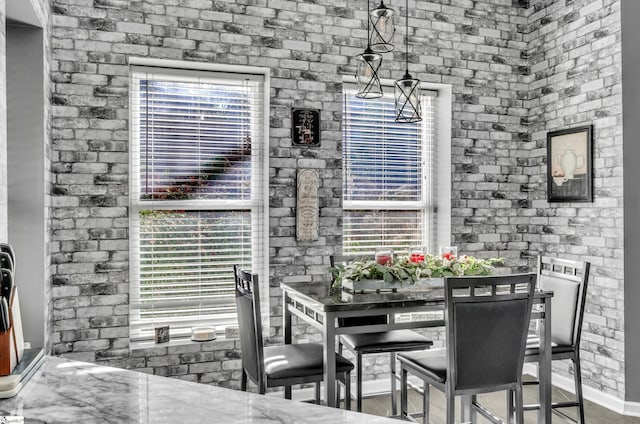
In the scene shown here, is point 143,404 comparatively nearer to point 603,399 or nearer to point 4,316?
point 4,316

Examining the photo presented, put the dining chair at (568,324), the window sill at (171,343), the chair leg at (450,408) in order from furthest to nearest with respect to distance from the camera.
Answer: the window sill at (171,343) → the dining chair at (568,324) → the chair leg at (450,408)

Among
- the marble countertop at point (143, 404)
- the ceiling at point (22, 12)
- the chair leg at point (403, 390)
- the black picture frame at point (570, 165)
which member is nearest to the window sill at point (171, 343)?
the chair leg at point (403, 390)

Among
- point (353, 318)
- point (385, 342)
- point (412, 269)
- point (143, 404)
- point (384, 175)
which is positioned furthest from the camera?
point (384, 175)

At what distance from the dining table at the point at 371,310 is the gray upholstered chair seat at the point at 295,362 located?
139 millimetres

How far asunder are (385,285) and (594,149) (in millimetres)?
2089

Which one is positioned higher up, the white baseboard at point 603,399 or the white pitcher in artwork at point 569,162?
the white pitcher in artwork at point 569,162

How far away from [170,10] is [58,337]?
2258 mm

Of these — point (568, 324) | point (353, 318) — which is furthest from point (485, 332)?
point (353, 318)

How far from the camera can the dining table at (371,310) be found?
2521 millimetres

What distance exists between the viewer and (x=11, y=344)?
1301 millimetres

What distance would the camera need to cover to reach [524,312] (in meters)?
2.56

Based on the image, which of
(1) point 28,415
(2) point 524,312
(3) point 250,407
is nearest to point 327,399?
(2) point 524,312

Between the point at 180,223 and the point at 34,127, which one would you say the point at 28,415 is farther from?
the point at 180,223

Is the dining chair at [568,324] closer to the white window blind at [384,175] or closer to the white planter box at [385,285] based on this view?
the white planter box at [385,285]
